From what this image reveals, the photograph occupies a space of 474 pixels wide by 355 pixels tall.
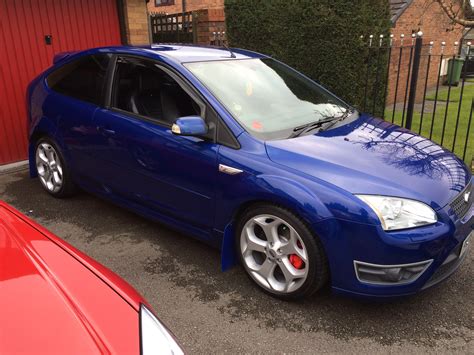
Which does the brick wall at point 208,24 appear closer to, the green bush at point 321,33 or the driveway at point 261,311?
the green bush at point 321,33

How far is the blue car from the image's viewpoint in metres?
2.38

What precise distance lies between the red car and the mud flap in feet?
3.72

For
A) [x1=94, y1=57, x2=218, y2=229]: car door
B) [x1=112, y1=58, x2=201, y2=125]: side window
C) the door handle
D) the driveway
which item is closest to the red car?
the driveway

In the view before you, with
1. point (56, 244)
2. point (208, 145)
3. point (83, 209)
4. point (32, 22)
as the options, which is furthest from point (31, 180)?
point (56, 244)

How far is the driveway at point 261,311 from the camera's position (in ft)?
7.98

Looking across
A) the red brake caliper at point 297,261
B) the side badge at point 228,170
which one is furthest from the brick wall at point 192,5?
the red brake caliper at point 297,261

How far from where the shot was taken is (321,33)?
645 centimetres

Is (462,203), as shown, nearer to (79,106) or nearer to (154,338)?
(154,338)

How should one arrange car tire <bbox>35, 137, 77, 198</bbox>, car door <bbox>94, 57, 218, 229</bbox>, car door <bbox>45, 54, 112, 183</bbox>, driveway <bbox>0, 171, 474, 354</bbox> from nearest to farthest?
driveway <bbox>0, 171, 474, 354</bbox>
car door <bbox>94, 57, 218, 229</bbox>
car door <bbox>45, 54, 112, 183</bbox>
car tire <bbox>35, 137, 77, 198</bbox>

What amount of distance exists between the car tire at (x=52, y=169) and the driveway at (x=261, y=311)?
0.92 metres

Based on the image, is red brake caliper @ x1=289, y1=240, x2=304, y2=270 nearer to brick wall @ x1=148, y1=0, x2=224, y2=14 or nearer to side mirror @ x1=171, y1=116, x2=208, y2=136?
side mirror @ x1=171, y1=116, x2=208, y2=136

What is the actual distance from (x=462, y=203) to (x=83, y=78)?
10.8 ft

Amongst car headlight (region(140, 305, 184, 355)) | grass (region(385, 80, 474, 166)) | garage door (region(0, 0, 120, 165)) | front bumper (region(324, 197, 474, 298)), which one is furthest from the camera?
grass (region(385, 80, 474, 166))

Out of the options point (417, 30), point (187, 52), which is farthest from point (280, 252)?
point (417, 30)
